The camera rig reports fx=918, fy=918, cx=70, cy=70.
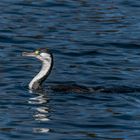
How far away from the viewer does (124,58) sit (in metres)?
24.1

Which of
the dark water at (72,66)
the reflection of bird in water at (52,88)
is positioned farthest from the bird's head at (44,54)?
the dark water at (72,66)

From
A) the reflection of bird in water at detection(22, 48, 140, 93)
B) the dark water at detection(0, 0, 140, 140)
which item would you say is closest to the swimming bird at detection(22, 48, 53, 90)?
the reflection of bird in water at detection(22, 48, 140, 93)

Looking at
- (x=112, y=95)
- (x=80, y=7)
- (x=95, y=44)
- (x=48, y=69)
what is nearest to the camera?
(x=112, y=95)

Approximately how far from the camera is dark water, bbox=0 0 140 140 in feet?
57.7

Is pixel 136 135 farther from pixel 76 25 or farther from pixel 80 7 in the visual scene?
pixel 80 7

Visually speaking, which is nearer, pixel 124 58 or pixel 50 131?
pixel 50 131

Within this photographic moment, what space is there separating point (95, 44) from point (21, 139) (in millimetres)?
9530

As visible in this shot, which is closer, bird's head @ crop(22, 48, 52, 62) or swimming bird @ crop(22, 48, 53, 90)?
swimming bird @ crop(22, 48, 53, 90)

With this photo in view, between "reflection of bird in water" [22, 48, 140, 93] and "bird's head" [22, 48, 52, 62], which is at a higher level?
"bird's head" [22, 48, 52, 62]

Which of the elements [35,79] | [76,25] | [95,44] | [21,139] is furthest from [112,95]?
[76,25]

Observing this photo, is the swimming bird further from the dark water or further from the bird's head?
the dark water

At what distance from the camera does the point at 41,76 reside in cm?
2131

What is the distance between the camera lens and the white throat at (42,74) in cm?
2095

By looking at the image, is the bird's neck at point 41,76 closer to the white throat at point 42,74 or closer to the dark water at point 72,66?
the white throat at point 42,74
